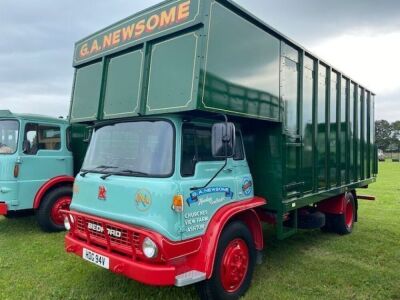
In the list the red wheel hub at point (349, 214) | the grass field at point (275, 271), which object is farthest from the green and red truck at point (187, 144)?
the red wheel hub at point (349, 214)

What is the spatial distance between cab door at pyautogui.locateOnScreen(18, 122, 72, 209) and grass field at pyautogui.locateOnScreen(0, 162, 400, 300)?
0.94 meters

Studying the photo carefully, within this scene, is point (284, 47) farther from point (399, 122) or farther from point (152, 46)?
point (399, 122)

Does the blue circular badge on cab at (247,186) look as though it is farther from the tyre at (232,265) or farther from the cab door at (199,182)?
the tyre at (232,265)

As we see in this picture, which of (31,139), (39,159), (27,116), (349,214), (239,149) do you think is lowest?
(349,214)

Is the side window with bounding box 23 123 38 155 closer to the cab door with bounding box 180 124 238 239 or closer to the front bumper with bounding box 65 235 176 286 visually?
the front bumper with bounding box 65 235 176 286

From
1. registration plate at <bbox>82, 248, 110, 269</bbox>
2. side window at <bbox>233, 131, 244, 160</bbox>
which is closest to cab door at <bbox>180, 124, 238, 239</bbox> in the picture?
side window at <bbox>233, 131, 244, 160</bbox>

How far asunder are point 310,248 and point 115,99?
4.32 m

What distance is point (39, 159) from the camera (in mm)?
7703

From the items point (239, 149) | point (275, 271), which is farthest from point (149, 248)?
point (275, 271)

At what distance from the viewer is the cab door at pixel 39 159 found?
24.3 ft

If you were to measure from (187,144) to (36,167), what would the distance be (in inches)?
194

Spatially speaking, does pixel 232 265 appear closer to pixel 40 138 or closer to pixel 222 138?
pixel 222 138

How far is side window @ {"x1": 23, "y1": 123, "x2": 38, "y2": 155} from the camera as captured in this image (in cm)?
751

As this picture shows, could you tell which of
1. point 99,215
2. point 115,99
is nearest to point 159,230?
point 99,215
